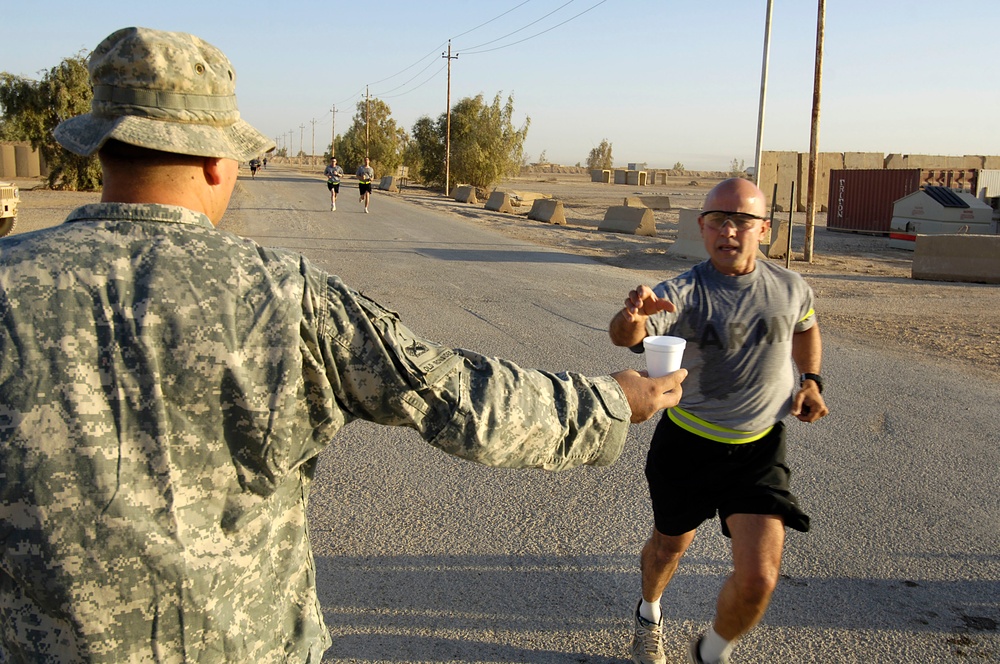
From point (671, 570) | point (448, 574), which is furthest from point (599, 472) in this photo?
point (671, 570)

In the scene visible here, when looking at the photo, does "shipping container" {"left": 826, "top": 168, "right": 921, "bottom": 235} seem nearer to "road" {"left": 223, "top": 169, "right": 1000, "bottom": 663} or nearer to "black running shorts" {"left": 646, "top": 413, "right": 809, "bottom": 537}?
"road" {"left": 223, "top": 169, "right": 1000, "bottom": 663}

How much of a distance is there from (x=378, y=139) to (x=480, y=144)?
93.9ft

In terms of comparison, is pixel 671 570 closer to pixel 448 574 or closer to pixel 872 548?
pixel 448 574

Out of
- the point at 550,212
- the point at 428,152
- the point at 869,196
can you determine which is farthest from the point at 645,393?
the point at 428,152

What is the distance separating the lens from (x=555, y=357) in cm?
829

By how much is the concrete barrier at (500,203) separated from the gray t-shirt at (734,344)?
103 ft

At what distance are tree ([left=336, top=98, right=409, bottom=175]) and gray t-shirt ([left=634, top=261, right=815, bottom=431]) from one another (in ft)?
248

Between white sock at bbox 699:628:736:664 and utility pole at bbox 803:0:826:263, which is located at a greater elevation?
utility pole at bbox 803:0:826:263

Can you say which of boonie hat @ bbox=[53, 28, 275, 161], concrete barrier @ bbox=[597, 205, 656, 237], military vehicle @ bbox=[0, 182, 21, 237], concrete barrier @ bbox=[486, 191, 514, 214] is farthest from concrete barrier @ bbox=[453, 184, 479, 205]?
boonie hat @ bbox=[53, 28, 275, 161]

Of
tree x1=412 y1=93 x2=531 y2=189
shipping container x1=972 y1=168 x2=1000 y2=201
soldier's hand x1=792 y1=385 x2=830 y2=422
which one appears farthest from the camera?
tree x1=412 y1=93 x2=531 y2=189

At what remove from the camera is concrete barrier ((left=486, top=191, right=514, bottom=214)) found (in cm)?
3506

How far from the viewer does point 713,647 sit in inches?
124

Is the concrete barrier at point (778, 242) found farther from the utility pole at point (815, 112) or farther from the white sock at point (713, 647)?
the white sock at point (713, 647)

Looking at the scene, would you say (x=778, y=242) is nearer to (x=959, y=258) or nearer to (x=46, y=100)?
(x=959, y=258)
